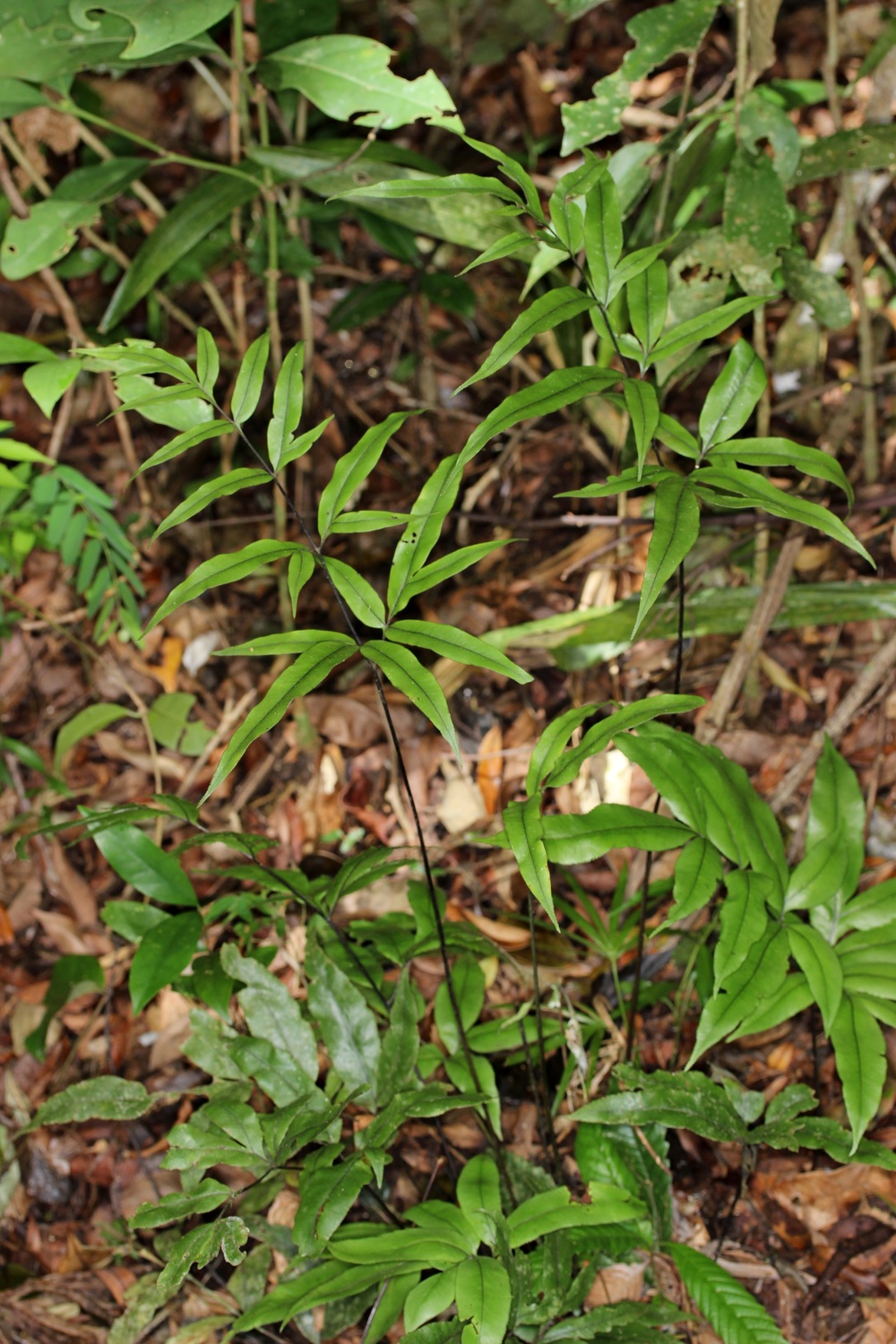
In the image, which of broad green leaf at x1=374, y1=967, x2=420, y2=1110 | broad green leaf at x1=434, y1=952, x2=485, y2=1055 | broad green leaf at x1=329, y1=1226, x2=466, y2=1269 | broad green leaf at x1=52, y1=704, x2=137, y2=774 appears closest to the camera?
broad green leaf at x1=329, y1=1226, x2=466, y2=1269

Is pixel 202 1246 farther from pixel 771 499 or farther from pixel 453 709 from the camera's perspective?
pixel 453 709

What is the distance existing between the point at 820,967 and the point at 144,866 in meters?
1.14

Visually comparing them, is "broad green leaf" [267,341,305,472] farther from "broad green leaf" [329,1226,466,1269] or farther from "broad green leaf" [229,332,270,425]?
"broad green leaf" [329,1226,466,1269]

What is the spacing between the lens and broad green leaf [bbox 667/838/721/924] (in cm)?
135

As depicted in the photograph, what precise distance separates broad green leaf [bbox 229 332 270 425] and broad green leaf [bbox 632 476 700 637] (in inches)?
21.1

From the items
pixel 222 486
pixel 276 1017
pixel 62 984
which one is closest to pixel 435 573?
pixel 222 486

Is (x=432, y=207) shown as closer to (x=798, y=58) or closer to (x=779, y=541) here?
(x=779, y=541)

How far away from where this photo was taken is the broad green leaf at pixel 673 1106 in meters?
1.50

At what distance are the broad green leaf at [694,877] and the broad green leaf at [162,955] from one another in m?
0.81

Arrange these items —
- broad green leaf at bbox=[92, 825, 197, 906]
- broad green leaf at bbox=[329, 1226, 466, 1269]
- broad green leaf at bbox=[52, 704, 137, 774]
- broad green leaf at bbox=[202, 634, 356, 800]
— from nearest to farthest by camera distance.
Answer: broad green leaf at bbox=[202, 634, 356, 800], broad green leaf at bbox=[329, 1226, 466, 1269], broad green leaf at bbox=[92, 825, 197, 906], broad green leaf at bbox=[52, 704, 137, 774]

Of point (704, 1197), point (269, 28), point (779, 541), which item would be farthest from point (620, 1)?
point (704, 1197)

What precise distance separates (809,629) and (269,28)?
6.01 feet

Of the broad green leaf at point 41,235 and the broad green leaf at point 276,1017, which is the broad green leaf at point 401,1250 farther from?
the broad green leaf at point 41,235

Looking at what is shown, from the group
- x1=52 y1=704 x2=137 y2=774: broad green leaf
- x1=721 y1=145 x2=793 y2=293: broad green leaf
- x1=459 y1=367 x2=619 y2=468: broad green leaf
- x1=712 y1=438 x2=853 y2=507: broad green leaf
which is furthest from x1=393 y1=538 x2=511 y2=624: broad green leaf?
x1=52 y1=704 x2=137 y2=774: broad green leaf
